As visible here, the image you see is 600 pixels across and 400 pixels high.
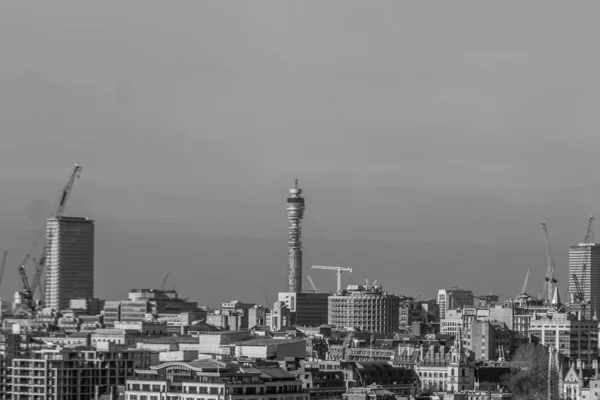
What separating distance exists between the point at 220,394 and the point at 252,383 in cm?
390

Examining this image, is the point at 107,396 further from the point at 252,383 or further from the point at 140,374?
the point at 252,383

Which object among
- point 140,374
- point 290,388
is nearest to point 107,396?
point 140,374

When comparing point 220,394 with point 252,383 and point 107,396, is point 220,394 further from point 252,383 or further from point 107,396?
point 107,396

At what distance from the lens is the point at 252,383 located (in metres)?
184

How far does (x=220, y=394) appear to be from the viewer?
596 feet

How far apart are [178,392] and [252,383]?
7063 mm

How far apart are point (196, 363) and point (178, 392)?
524cm

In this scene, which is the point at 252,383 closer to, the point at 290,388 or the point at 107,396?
the point at 290,388

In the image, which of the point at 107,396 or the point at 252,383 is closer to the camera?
the point at 252,383

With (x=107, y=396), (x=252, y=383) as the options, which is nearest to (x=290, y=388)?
(x=252, y=383)

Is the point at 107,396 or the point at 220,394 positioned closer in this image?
the point at 220,394

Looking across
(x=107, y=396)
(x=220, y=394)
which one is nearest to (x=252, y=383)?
(x=220, y=394)

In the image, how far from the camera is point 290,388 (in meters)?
190
